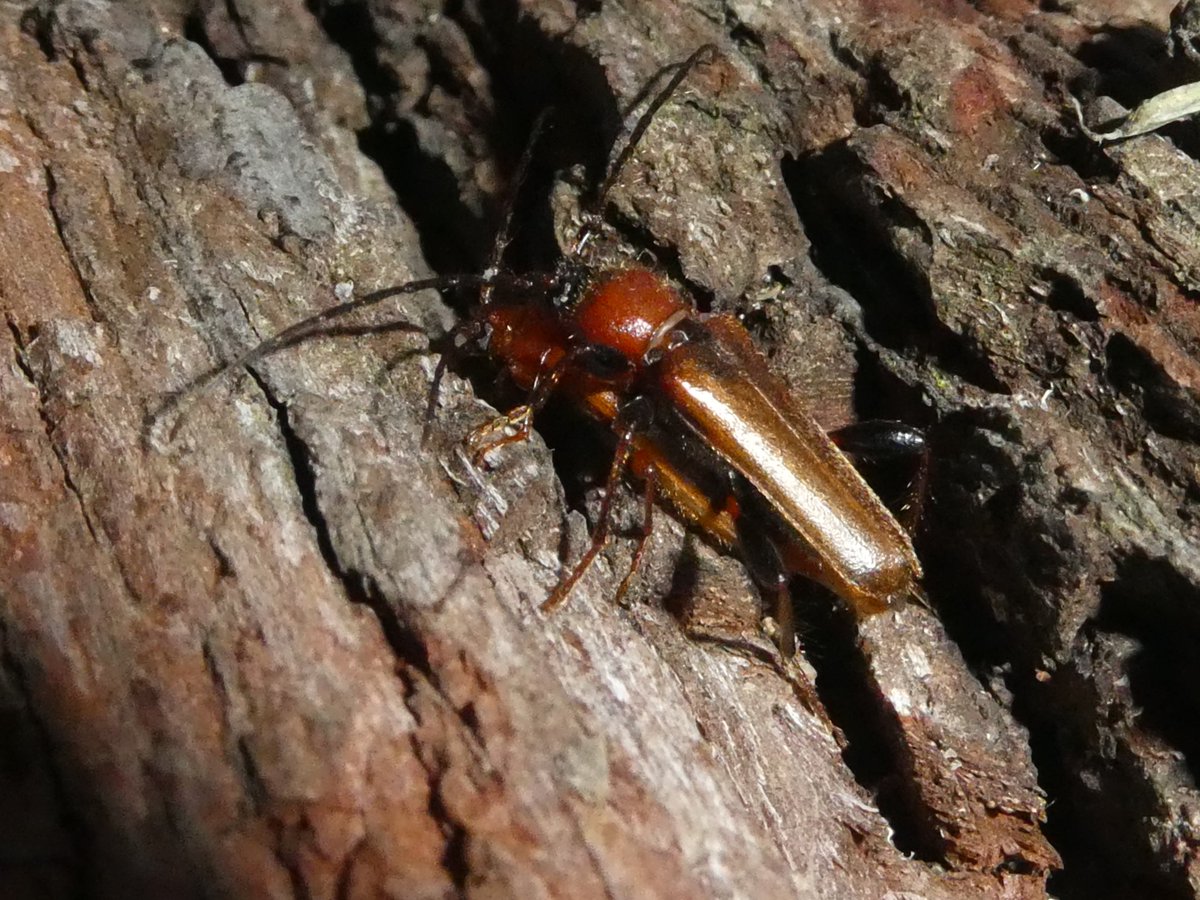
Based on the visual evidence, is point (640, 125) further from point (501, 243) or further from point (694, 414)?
point (694, 414)

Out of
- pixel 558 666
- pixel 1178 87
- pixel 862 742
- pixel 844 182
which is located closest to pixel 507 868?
pixel 558 666

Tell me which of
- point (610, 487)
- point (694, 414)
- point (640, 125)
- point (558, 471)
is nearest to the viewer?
point (610, 487)

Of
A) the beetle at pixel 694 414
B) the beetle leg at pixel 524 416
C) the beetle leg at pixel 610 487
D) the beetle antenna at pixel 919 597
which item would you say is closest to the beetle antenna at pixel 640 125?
the beetle at pixel 694 414

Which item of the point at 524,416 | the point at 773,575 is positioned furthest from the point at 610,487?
the point at 773,575

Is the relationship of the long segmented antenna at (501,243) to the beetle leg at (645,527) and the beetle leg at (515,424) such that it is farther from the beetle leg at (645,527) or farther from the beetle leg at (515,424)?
the beetle leg at (645,527)

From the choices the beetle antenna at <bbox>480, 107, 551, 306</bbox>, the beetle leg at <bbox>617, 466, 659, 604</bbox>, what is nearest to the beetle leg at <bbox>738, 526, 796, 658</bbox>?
the beetle leg at <bbox>617, 466, 659, 604</bbox>
